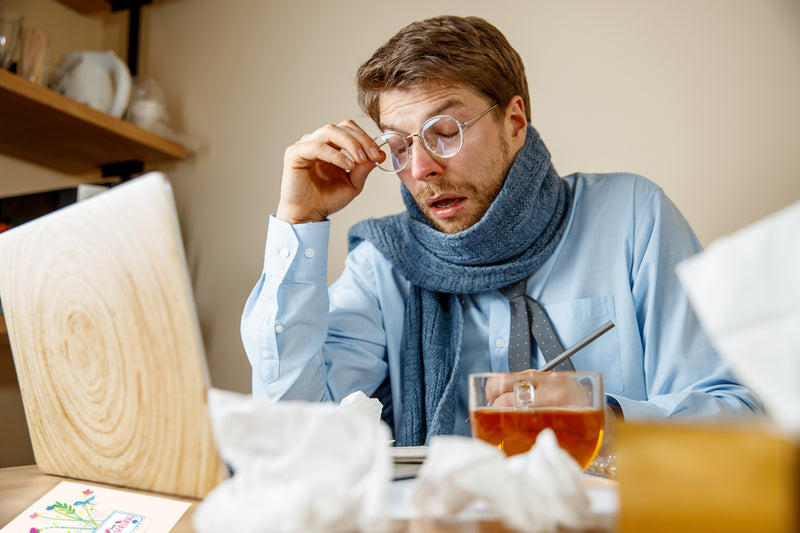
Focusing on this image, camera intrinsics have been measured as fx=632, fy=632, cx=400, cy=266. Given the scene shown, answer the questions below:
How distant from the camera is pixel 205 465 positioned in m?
0.36

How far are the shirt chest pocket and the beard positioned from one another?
240 millimetres

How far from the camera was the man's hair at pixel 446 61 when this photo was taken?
125cm

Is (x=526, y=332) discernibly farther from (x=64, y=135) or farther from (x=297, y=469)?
(x=64, y=135)

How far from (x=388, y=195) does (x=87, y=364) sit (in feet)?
4.76

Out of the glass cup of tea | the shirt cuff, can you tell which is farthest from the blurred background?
the glass cup of tea

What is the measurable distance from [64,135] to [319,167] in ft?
3.49

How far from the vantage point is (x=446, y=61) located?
126 cm

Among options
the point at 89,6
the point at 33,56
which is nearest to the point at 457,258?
→ the point at 33,56

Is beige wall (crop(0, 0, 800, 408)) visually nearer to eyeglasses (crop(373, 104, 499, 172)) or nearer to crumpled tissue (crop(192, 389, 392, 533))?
eyeglasses (crop(373, 104, 499, 172))

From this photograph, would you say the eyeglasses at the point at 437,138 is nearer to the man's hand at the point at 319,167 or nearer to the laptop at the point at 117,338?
the man's hand at the point at 319,167

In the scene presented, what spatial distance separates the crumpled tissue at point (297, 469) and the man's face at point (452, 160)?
3.06 feet

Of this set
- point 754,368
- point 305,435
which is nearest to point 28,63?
point 305,435

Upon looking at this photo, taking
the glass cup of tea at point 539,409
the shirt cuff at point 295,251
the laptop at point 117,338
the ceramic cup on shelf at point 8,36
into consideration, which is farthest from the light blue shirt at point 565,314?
the ceramic cup on shelf at point 8,36

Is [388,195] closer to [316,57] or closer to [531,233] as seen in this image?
[316,57]
